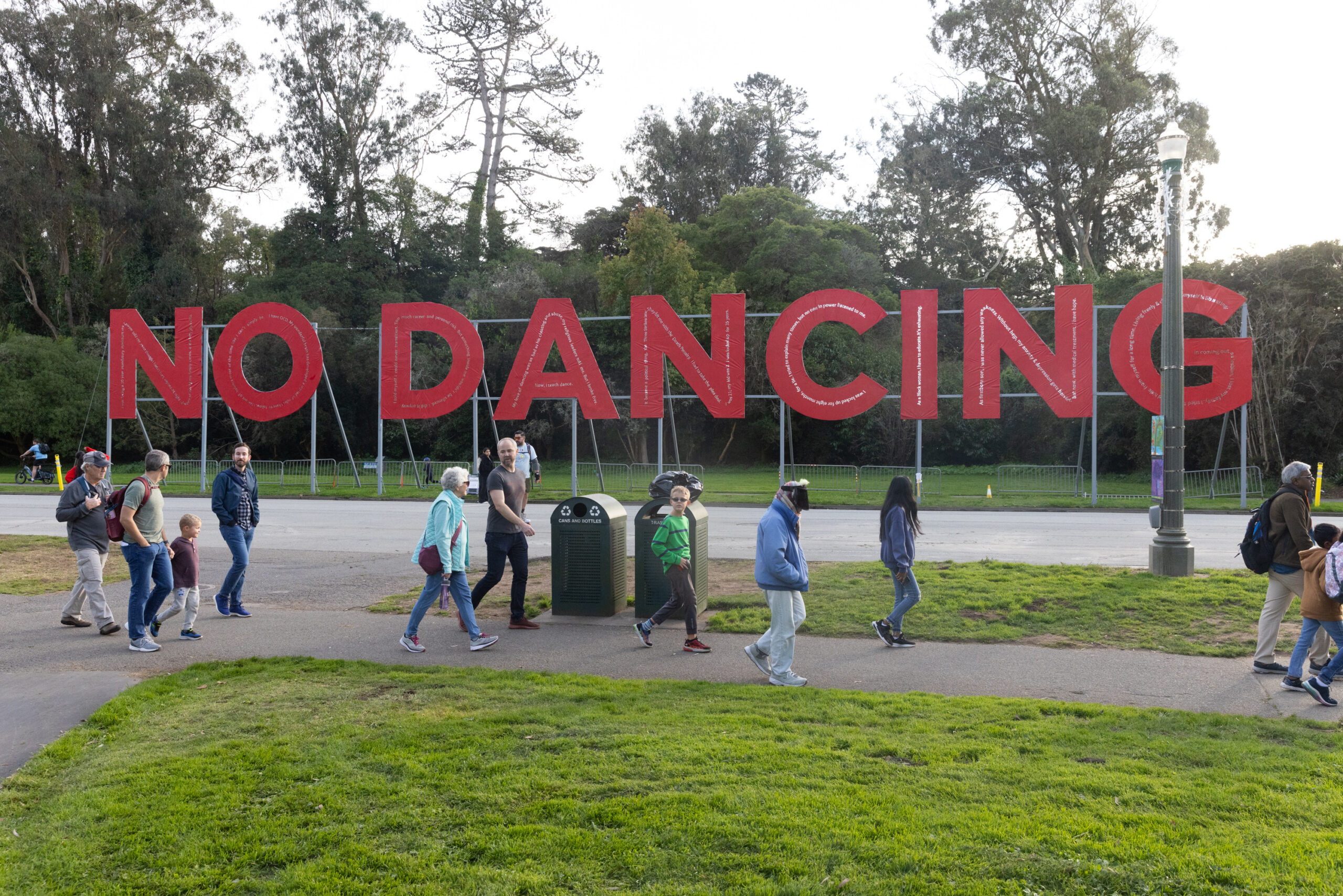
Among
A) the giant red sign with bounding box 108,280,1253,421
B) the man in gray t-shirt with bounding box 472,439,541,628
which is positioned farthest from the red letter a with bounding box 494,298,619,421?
the man in gray t-shirt with bounding box 472,439,541,628

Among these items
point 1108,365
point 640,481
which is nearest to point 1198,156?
point 1108,365

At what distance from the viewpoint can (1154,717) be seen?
625cm

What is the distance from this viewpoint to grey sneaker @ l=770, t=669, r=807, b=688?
285 inches

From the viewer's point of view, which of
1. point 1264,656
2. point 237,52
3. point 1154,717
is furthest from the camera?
point 237,52

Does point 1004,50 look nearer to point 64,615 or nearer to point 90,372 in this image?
point 90,372

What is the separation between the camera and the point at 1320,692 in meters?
6.70

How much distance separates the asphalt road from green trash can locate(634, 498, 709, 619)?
4.30m

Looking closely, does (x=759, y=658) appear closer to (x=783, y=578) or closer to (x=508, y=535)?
(x=783, y=578)

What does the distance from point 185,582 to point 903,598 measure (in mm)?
6465

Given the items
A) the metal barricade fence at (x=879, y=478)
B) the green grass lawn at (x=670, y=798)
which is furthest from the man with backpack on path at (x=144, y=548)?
the metal barricade fence at (x=879, y=478)

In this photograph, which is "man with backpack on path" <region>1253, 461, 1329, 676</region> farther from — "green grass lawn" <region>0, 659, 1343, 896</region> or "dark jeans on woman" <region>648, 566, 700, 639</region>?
"dark jeans on woman" <region>648, 566, 700, 639</region>

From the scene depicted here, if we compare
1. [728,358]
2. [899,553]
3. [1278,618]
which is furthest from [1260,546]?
[728,358]

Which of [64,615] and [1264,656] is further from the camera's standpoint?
[64,615]

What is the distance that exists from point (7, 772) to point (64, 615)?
460 cm
